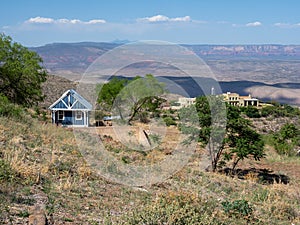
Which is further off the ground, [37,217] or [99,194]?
[37,217]

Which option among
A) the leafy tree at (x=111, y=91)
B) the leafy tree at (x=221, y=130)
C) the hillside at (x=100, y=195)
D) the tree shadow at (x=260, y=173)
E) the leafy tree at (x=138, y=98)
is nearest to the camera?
the hillside at (x=100, y=195)

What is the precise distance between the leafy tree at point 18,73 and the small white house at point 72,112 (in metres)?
3.57

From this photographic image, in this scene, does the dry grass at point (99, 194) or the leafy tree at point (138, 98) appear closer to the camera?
the dry grass at point (99, 194)

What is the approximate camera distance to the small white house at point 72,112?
30.8 m

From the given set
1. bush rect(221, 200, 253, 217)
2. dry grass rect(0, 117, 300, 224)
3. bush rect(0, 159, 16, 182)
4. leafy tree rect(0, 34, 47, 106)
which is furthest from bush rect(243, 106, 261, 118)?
bush rect(0, 159, 16, 182)

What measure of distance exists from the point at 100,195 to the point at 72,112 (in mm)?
23502

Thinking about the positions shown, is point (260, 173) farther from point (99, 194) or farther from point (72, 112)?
point (72, 112)

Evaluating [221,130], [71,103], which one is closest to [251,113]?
[71,103]

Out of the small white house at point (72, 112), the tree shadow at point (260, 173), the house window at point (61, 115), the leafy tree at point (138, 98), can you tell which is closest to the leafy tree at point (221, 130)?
the tree shadow at point (260, 173)

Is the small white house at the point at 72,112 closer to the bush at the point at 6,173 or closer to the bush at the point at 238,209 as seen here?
the bush at the point at 6,173

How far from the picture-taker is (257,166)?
2183 cm

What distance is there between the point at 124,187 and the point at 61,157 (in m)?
2.57

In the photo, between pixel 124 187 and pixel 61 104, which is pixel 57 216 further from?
pixel 61 104

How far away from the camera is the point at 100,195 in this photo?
8219 mm
